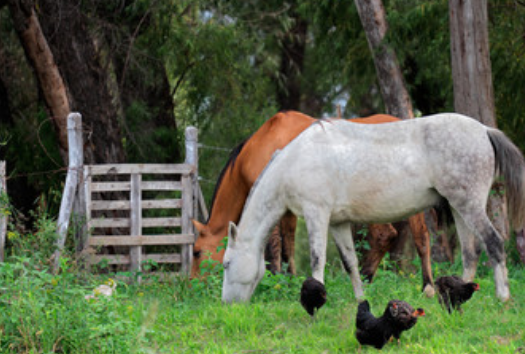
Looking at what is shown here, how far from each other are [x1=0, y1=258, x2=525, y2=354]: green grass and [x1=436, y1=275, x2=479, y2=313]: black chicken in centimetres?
8

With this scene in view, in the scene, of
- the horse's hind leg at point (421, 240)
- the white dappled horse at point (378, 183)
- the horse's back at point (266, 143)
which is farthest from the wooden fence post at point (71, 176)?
the horse's hind leg at point (421, 240)

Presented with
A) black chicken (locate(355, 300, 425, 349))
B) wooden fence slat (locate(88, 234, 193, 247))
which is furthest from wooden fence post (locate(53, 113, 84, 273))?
black chicken (locate(355, 300, 425, 349))

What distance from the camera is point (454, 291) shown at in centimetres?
561

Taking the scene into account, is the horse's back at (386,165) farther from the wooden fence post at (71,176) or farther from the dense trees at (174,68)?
the dense trees at (174,68)

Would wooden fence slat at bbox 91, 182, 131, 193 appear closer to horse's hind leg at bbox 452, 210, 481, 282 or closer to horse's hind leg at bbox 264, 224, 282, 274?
horse's hind leg at bbox 264, 224, 282, 274

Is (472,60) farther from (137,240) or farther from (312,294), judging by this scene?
(312,294)

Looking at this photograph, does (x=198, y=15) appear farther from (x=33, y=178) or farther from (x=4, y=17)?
(x=33, y=178)

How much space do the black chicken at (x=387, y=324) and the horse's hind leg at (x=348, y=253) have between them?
1.65m

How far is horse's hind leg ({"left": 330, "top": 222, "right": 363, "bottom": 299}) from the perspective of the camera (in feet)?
22.7

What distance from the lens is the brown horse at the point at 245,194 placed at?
27.8ft

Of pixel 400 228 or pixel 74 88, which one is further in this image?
pixel 400 228

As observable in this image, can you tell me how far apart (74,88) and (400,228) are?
17.5ft

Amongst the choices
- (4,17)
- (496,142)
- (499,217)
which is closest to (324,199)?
(496,142)

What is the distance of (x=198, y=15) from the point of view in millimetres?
14406
